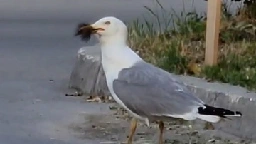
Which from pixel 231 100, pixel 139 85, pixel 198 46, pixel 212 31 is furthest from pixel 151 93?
pixel 198 46

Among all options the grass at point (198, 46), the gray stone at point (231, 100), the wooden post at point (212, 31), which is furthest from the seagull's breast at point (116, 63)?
the wooden post at point (212, 31)

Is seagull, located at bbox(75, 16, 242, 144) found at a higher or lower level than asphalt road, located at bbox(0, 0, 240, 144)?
higher

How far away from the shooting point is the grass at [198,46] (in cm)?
809

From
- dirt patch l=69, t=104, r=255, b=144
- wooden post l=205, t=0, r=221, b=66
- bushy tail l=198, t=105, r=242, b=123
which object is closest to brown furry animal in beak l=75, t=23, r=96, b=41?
bushy tail l=198, t=105, r=242, b=123

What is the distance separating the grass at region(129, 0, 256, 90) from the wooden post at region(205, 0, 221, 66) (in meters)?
0.09

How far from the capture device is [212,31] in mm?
8375

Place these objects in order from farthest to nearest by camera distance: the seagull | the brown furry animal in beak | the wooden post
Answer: the wooden post → the brown furry animal in beak → the seagull

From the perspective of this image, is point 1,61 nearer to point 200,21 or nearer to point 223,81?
point 200,21

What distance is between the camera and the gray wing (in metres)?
5.99

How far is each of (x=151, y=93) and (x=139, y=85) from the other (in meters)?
0.11

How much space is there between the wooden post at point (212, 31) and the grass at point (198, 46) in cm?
9

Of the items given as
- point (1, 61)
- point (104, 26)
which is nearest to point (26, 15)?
point (1, 61)

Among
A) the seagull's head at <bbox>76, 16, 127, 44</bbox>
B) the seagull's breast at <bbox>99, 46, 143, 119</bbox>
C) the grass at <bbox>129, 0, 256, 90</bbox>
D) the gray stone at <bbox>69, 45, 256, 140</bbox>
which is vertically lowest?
the gray stone at <bbox>69, 45, 256, 140</bbox>

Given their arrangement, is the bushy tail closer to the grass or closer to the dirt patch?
the dirt patch
